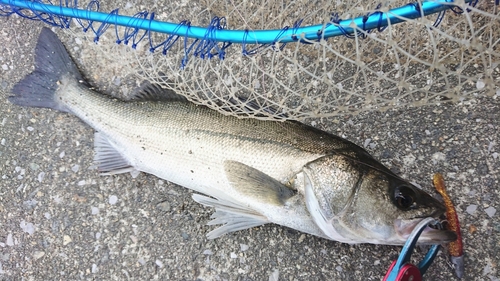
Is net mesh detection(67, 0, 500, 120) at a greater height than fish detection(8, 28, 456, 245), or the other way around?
net mesh detection(67, 0, 500, 120)

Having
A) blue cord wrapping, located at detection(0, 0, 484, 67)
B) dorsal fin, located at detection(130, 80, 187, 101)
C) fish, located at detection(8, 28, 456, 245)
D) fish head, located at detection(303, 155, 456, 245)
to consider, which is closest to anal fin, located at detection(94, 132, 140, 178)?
fish, located at detection(8, 28, 456, 245)

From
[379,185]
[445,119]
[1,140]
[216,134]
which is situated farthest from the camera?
[1,140]

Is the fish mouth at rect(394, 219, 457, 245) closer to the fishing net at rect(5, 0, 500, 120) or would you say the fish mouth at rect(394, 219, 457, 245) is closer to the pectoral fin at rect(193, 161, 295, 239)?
the pectoral fin at rect(193, 161, 295, 239)

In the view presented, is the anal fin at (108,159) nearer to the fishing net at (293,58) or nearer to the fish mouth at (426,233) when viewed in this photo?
the fishing net at (293,58)

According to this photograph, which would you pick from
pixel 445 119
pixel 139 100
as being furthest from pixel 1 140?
pixel 445 119

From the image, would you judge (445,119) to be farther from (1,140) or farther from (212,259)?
(1,140)

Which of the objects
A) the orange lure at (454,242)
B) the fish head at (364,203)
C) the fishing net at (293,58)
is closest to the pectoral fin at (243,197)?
the fish head at (364,203)
